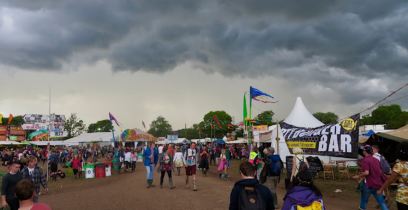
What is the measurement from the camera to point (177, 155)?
15.5m

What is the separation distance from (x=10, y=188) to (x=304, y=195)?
16.3 feet

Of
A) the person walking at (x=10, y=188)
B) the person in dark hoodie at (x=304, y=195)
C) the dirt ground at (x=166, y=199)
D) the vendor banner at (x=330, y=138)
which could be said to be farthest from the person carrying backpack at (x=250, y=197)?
the vendor banner at (x=330, y=138)

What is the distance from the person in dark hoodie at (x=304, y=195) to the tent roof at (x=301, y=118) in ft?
65.7

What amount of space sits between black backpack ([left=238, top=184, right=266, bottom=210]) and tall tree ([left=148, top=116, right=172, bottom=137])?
135 metres

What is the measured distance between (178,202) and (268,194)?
23.8ft

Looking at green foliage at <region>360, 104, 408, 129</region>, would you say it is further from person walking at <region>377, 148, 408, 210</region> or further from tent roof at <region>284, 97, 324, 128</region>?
person walking at <region>377, 148, 408, 210</region>

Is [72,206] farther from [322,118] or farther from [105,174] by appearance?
[322,118]

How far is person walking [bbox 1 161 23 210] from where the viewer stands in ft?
19.9

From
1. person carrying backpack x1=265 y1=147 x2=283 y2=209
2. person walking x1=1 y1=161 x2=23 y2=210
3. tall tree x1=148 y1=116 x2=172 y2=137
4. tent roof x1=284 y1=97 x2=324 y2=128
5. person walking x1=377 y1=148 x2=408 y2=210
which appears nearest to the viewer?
person walking x1=377 y1=148 x2=408 y2=210

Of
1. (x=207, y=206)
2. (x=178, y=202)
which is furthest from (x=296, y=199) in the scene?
(x=178, y=202)

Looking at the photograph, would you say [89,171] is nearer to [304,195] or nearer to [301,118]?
[301,118]

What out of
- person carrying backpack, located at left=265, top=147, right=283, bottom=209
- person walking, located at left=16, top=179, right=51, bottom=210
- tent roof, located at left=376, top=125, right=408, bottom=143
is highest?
tent roof, located at left=376, top=125, right=408, bottom=143

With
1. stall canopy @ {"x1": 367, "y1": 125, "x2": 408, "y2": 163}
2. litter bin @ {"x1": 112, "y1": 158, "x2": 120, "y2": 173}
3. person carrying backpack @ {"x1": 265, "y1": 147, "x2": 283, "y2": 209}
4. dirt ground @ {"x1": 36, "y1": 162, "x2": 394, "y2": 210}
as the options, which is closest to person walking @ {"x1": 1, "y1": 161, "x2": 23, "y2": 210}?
dirt ground @ {"x1": 36, "y1": 162, "x2": 394, "y2": 210}

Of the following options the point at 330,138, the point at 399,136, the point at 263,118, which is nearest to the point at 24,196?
the point at 330,138
